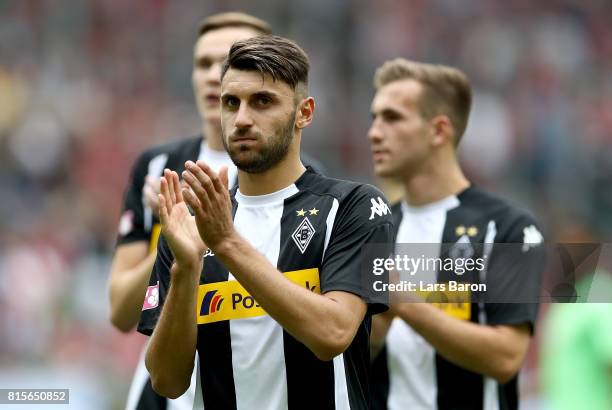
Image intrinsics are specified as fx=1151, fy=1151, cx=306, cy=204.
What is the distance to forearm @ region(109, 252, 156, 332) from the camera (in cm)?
541

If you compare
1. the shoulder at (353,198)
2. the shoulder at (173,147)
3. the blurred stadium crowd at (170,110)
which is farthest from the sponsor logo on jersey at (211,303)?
the blurred stadium crowd at (170,110)

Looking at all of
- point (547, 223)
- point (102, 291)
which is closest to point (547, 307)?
point (547, 223)

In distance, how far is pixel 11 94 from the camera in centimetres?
1573

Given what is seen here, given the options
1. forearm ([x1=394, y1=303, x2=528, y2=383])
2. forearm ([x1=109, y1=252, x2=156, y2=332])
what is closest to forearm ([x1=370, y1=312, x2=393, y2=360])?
forearm ([x1=394, y1=303, x2=528, y2=383])

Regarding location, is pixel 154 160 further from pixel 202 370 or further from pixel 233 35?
pixel 202 370

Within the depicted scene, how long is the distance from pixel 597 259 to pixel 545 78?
10926 millimetres

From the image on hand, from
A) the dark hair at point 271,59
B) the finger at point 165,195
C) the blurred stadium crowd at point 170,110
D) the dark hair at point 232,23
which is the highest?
the blurred stadium crowd at point 170,110

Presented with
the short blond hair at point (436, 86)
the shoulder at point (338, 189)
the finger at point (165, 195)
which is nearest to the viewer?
the finger at point (165, 195)

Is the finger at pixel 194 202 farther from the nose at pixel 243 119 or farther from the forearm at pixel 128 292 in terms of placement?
the forearm at pixel 128 292

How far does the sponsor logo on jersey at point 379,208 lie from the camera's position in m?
4.10

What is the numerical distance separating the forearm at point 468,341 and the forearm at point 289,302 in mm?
1334

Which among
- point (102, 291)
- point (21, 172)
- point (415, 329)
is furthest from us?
point (21, 172)

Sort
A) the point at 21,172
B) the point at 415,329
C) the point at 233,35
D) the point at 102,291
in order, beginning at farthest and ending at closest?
the point at 21,172, the point at 102,291, the point at 233,35, the point at 415,329

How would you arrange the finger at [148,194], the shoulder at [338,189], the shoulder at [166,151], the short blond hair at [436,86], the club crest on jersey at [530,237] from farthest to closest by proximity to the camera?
the short blond hair at [436,86] < the shoulder at [166,151] < the club crest on jersey at [530,237] < the finger at [148,194] < the shoulder at [338,189]
